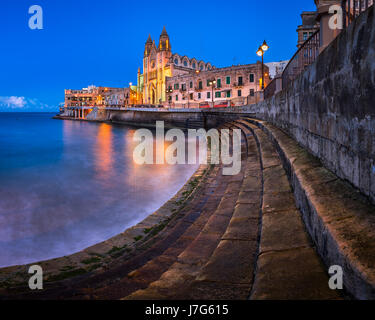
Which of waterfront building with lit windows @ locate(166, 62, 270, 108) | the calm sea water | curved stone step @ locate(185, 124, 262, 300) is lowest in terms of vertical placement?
the calm sea water

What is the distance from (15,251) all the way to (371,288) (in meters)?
6.67

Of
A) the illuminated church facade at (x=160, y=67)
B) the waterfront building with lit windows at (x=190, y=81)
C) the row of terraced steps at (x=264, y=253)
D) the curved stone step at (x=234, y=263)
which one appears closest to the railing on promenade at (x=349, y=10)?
the row of terraced steps at (x=264, y=253)

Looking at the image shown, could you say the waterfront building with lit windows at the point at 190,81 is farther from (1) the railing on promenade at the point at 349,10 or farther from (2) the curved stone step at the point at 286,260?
(2) the curved stone step at the point at 286,260

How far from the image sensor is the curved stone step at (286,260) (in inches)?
77.0

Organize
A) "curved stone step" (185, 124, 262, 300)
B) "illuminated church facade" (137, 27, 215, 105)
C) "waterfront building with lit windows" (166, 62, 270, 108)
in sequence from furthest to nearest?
1. "illuminated church facade" (137, 27, 215, 105)
2. "waterfront building with lit windows" (166, 62, 270, 108)
3. "curved stone step" (185, 124, 262, 300)

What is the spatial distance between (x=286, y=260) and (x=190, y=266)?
147 cm

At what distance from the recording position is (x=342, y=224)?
2.16 meters

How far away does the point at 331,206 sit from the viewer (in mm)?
2520

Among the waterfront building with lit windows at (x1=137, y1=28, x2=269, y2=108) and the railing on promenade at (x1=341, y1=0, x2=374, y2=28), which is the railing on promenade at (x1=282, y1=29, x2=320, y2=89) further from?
the waterfront building with lit windows at (x1=137, y1=28, x2=269, y2=108)

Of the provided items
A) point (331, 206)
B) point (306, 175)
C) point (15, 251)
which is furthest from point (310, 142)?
point (15, 251)

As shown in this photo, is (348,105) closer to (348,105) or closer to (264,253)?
(348,105)

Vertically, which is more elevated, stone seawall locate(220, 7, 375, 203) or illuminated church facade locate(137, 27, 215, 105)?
illuminated church facade locate(137, 27, 215, 105)

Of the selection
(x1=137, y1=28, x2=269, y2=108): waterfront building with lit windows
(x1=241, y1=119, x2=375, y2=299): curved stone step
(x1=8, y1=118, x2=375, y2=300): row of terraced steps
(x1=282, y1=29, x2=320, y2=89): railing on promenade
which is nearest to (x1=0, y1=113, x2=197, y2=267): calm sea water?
(x1=8, y1=118, x2=375, y2=300): row of terraced steps

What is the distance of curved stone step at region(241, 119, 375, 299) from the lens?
167 centimetres
